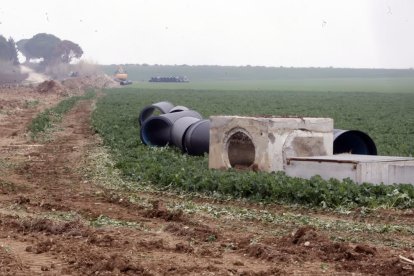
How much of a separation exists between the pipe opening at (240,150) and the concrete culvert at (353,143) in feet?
6.59

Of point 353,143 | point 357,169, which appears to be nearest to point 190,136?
point 353,143

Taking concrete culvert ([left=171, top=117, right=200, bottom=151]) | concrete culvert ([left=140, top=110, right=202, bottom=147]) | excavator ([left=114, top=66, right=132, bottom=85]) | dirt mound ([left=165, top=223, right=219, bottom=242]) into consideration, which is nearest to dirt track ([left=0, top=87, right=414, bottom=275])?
dirt mound ([left=165, top=223, right=219, bottom=242])

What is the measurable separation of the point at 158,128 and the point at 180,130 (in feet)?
8.52

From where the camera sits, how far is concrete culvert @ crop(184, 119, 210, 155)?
1705 cm

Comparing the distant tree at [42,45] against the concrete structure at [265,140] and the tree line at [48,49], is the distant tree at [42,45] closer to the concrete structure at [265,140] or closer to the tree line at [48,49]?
the tree line at [48,49]

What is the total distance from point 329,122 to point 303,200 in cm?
378

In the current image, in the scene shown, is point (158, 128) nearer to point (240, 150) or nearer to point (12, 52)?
point (240, 150)

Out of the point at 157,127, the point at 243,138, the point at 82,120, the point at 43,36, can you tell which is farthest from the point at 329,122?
the point at 43,36

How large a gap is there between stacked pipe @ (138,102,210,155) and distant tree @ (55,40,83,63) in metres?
103

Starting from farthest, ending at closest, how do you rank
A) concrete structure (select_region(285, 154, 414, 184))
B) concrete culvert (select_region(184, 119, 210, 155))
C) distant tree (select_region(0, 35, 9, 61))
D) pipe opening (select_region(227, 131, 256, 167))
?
distant tree (select_region(0, 35, 9, 61)) → concrete culvert (select_region(184, 119, 210, 155)) → pipe opening (select_region(227, 131, 256, 167)) → concrete structure (select_region(285, 154, 414, 184))

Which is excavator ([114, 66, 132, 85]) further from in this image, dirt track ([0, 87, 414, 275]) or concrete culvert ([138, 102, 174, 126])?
dirt track ([0, 87, 414, 275])

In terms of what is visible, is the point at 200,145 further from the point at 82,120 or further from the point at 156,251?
the point at 82,120

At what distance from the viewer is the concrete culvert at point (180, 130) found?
58.8 ft

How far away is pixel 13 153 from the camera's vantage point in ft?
60.3
